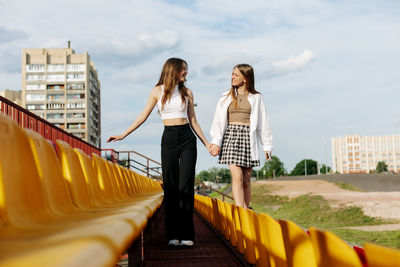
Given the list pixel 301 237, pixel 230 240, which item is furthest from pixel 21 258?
pixel 230 240

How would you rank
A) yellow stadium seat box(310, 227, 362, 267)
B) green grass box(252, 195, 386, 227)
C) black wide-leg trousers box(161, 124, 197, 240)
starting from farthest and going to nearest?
green grass box(252, 195, 386, 227) < black wide-leg trousers box(161, 124, 197, 240) < yellow stadium seat box(310, 227, 362, 267)

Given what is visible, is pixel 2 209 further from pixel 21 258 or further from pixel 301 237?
pixel 301 237

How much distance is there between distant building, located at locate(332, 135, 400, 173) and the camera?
163 metres

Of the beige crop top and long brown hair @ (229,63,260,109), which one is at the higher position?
long brown hair @ (229,63,260,109)

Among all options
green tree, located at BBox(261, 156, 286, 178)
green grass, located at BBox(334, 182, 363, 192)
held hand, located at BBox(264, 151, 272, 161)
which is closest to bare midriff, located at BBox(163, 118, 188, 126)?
held hand, located at BBox(264, 151, 272, 161)

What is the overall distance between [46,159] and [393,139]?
176 m

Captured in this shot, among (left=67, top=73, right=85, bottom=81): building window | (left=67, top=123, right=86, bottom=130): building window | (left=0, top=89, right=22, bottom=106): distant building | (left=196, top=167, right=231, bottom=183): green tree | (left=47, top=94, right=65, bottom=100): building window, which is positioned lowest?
(left=196, top=167, right=231, bottom=183): green tree

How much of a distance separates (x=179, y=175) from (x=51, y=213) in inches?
86.6

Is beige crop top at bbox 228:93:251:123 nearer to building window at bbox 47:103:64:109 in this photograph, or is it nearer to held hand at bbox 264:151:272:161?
held hand at bbox 264:151:272:161

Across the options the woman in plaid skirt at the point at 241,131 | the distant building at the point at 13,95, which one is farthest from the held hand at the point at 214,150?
the distant building at the point at 13,95

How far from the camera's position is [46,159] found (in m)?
2.21

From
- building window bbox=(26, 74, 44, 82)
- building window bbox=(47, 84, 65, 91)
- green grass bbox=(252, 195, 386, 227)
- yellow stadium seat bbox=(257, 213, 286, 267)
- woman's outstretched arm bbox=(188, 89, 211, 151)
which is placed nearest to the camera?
yellow stadium seat bbox=(257, 213, 286, 267)

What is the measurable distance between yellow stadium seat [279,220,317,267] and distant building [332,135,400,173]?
6617 inches

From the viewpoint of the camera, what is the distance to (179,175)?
4.19 m
